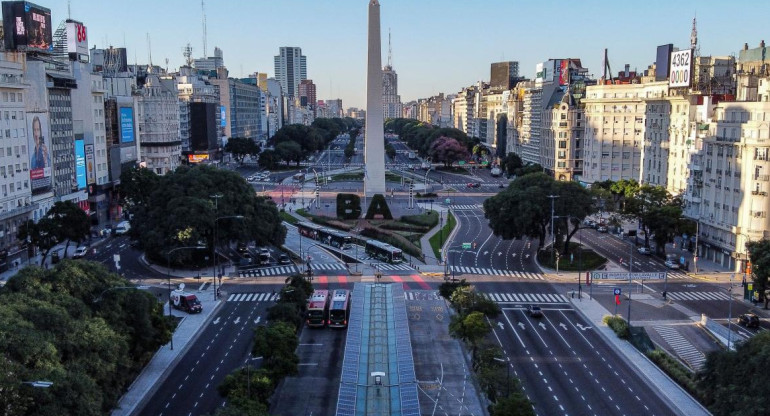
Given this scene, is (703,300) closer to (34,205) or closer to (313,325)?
(313,325)

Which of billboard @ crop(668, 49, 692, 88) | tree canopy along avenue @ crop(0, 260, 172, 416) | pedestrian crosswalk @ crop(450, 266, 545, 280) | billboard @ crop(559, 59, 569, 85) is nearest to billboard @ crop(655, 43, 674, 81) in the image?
billboard @ crop(668, 49, 692, 88)

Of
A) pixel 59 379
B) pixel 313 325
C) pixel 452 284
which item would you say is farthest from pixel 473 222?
pixel 59 379

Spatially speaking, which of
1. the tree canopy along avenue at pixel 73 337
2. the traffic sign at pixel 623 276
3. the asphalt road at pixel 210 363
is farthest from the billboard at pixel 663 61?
the tree canopy along avenue at pixel 73 337

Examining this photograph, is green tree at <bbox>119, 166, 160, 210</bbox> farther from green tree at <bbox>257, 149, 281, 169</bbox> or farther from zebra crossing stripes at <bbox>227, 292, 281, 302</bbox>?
green tree at <bbox>257, 149, 281, 169</bbox>

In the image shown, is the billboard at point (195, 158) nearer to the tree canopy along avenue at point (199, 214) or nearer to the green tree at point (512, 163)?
the green tree at point (512, 163)

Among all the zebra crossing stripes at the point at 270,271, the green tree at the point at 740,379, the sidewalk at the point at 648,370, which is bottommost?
the sidewalk at the point at 648,370

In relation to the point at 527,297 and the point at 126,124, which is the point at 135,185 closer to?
the point at 126,124

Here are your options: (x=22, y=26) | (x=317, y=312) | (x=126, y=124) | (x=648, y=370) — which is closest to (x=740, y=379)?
(x=648, y=370)
